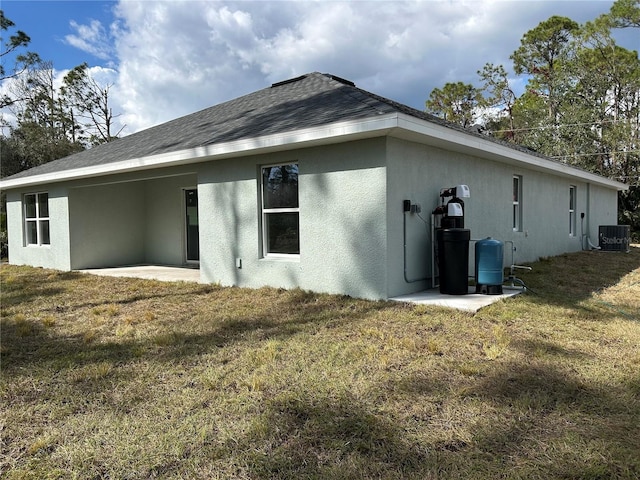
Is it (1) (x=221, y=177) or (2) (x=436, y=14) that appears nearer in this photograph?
(1) (x=221, y=177)

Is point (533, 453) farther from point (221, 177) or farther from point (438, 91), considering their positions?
point (438, 91)

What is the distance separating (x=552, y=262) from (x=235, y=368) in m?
9.29

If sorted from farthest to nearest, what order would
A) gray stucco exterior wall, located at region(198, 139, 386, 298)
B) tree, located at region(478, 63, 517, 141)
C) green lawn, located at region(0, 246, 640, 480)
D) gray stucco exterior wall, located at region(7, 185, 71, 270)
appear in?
tree, located at region(478, 63, 517, 141)
gray stucco exterior wall, located at region(7, 185, 71, 270)
gray stucco exterior wall, located at region(198, 139, 386, 298)
green lawn, located at region(0, 246, 640, 480)

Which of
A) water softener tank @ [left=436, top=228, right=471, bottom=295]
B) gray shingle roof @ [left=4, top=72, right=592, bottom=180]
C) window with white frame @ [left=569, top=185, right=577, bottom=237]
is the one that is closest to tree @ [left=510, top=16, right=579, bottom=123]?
window with white frame @ [left=569, top=185, right=577, bottom=237]

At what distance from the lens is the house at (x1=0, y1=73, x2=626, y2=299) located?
6402 millimetres

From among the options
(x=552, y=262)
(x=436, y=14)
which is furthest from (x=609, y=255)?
(x=436, y=14)

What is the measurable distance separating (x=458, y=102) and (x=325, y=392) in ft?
105

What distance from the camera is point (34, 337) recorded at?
516cm

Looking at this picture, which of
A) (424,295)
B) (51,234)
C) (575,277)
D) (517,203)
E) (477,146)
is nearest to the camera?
(424,295)

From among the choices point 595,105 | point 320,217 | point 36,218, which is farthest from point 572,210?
point 36,218

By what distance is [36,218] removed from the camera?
12.3 metres

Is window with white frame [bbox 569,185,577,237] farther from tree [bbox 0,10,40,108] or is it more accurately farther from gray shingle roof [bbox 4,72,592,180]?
tree [bbox 0,10,40,108]

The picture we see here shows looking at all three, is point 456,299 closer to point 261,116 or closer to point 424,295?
point 424,295

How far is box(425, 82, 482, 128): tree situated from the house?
800 inches
